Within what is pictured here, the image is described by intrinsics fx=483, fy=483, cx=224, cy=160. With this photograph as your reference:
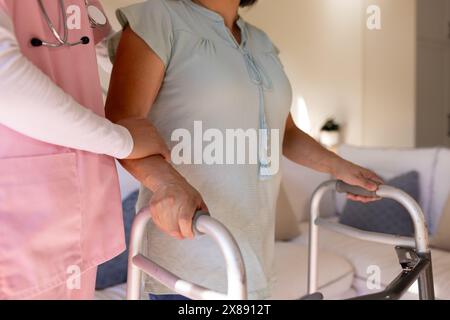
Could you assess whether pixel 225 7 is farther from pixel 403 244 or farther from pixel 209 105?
pixel 403 244

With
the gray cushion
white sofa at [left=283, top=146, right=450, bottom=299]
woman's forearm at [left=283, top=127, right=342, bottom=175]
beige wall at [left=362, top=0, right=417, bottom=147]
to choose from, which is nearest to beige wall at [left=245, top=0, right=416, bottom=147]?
beige wall at [left=362, top=0, right=417, bottom=147]

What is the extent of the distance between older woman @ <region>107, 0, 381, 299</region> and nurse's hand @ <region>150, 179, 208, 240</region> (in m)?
0.13

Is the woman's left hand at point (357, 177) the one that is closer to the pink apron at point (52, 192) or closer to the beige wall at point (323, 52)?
the pink apron at point (52, 192)

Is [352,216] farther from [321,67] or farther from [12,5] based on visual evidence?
[12,5]

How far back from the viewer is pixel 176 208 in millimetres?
476

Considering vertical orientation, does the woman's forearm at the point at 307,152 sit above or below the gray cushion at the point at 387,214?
above

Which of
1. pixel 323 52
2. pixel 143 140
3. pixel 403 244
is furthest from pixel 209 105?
pixel 323 52

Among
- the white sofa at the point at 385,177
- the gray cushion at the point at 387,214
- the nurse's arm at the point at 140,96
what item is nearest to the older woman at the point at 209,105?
the nurse's arm at the point at 140,96

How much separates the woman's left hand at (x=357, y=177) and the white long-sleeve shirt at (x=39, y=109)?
0.46 meters

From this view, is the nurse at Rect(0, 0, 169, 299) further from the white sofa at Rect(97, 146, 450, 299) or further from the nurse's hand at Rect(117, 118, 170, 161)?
the white sofa at Rect(97, 146, 450, 299)

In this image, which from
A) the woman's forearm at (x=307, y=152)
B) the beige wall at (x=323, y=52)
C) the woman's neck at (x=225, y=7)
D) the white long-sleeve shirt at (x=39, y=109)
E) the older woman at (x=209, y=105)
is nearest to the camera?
the white long-sleeve shirt at (x=39, y=109)

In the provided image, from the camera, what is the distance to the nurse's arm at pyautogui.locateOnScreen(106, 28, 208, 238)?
524 millimetres

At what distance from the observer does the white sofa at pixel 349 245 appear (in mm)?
1519
